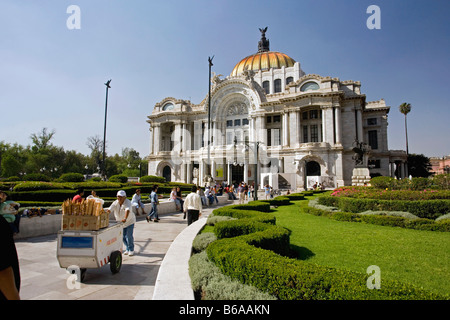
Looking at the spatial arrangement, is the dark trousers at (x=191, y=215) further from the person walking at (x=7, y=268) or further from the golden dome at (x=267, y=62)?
the golden dome at (x=267, y=62)

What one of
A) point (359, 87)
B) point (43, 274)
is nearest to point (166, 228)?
point (43, 274)

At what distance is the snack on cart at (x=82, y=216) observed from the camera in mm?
4930

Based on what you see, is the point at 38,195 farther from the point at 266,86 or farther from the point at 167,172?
the point at 266,86

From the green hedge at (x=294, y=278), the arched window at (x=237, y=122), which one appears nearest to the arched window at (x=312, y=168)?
the arched window at (x=237, y=122)

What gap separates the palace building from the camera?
3769cm

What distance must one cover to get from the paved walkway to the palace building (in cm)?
2333

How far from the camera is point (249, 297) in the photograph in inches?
136

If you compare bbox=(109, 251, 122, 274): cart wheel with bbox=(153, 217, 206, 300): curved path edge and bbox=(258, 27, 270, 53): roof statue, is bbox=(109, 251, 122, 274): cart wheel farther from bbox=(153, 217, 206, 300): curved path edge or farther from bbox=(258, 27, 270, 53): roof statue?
bbox=(258, 27, 270, 53): roof statue

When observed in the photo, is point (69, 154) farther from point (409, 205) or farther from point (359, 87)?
point (409, 205)

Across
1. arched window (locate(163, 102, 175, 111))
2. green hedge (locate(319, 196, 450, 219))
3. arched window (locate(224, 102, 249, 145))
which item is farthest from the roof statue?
green hedge (locate(319, 196, 450, 219))

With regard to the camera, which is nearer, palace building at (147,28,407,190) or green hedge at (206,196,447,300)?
green hedge at (206,196,447,300)

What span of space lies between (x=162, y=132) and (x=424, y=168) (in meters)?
61.4

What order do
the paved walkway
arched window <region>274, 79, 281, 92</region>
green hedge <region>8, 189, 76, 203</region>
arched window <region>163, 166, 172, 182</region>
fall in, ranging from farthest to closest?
arched window <region>274, 79, 281, 92</region>
arched window <region>163, 166, 172, 182</region>
green hedge <region>8, 189, 76, 203</region>
the paved walkway

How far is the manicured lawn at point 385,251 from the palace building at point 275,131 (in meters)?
23.1
